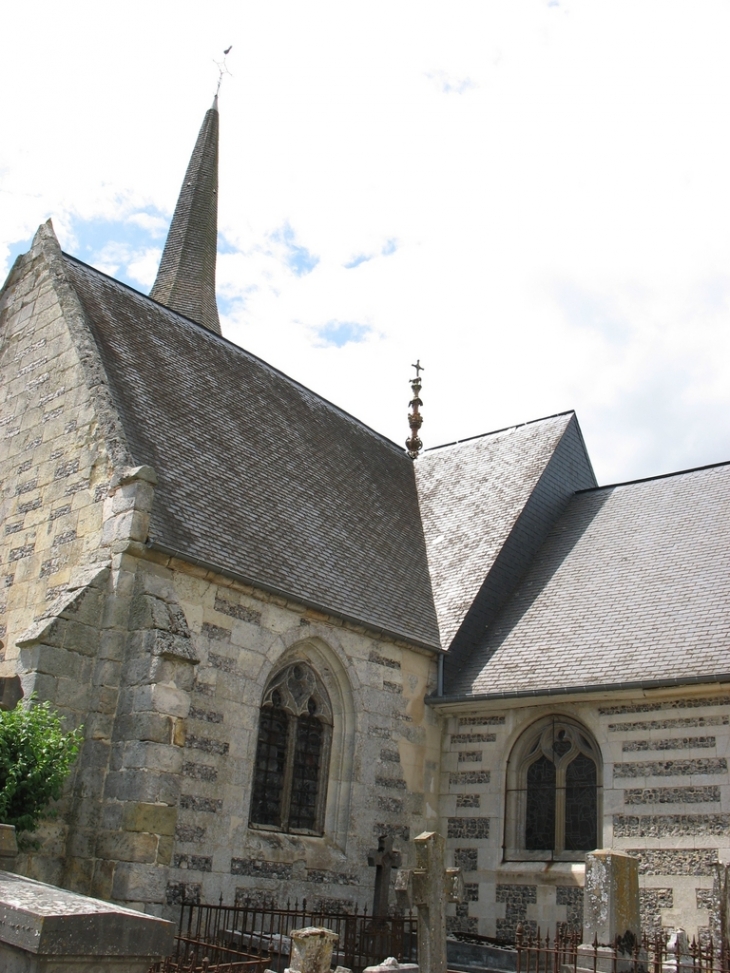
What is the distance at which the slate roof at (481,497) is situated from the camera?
1515 centimetres

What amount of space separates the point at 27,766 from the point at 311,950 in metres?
2.90

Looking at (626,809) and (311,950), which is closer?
(311,950)

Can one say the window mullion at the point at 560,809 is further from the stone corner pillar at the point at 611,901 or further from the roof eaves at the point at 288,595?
the stone corner pillar at the point at 611,901

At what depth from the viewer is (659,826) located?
1096cm

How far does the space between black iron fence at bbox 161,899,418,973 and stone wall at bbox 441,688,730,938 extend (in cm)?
172

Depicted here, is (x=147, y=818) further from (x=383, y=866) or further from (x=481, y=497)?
(x=481, y=497)

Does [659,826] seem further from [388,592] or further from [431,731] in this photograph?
[388,592]

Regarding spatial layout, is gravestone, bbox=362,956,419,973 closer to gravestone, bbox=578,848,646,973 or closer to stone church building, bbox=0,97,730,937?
gravestone, bbox=578,848,646,973

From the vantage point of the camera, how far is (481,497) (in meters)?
17.3

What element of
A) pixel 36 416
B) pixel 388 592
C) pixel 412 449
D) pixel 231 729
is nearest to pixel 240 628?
pixel 231 729

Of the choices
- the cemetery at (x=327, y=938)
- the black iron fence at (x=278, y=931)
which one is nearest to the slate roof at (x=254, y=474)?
the black iron fence at (x=278, y=931)

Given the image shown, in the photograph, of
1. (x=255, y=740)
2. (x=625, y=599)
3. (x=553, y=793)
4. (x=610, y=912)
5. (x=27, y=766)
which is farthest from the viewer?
(x=625, y=599)

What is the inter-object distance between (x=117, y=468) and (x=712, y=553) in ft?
26.9

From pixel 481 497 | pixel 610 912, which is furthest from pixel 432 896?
pixel 481 497
